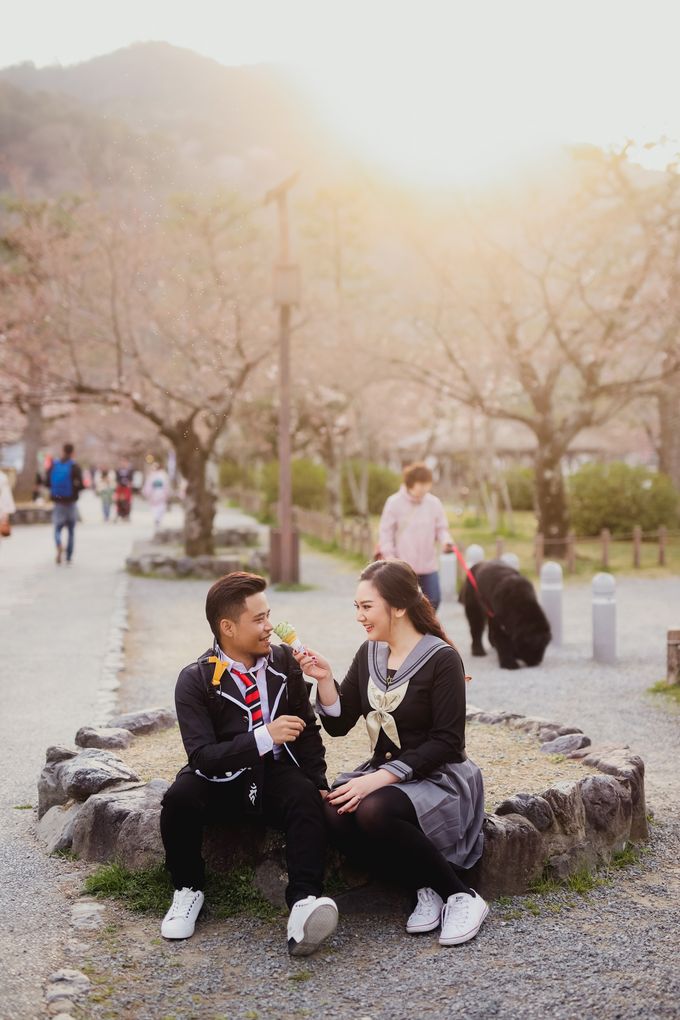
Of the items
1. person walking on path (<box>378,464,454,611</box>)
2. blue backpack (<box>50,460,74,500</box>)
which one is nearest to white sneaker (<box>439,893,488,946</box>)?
person walking on path (<box>378,464,454,611</box>)

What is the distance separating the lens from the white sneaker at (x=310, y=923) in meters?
3.37

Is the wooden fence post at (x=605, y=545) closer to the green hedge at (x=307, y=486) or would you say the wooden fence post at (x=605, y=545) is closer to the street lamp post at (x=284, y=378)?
the street lamp post at (x=284, y=378)

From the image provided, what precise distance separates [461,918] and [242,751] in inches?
37.3

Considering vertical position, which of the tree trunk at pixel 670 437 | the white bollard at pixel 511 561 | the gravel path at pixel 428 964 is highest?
the tree trunk at pixel 670 437

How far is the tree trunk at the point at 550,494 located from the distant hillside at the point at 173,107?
6.46 metres

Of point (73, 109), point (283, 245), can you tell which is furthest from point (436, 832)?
point (73, 109)

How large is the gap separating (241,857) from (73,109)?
20.5m

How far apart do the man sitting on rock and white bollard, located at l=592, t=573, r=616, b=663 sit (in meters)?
5.75

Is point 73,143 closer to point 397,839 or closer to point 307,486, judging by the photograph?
point 307,486

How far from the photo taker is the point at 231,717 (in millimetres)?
3846

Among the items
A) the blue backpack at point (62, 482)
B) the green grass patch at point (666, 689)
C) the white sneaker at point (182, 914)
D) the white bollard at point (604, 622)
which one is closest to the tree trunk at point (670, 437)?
the blue backpack at point (62, 482)

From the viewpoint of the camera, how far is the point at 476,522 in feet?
94.3

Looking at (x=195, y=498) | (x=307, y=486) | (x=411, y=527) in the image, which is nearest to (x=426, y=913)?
(x=411, y=527)

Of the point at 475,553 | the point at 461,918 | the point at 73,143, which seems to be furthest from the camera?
the point at 73,143
